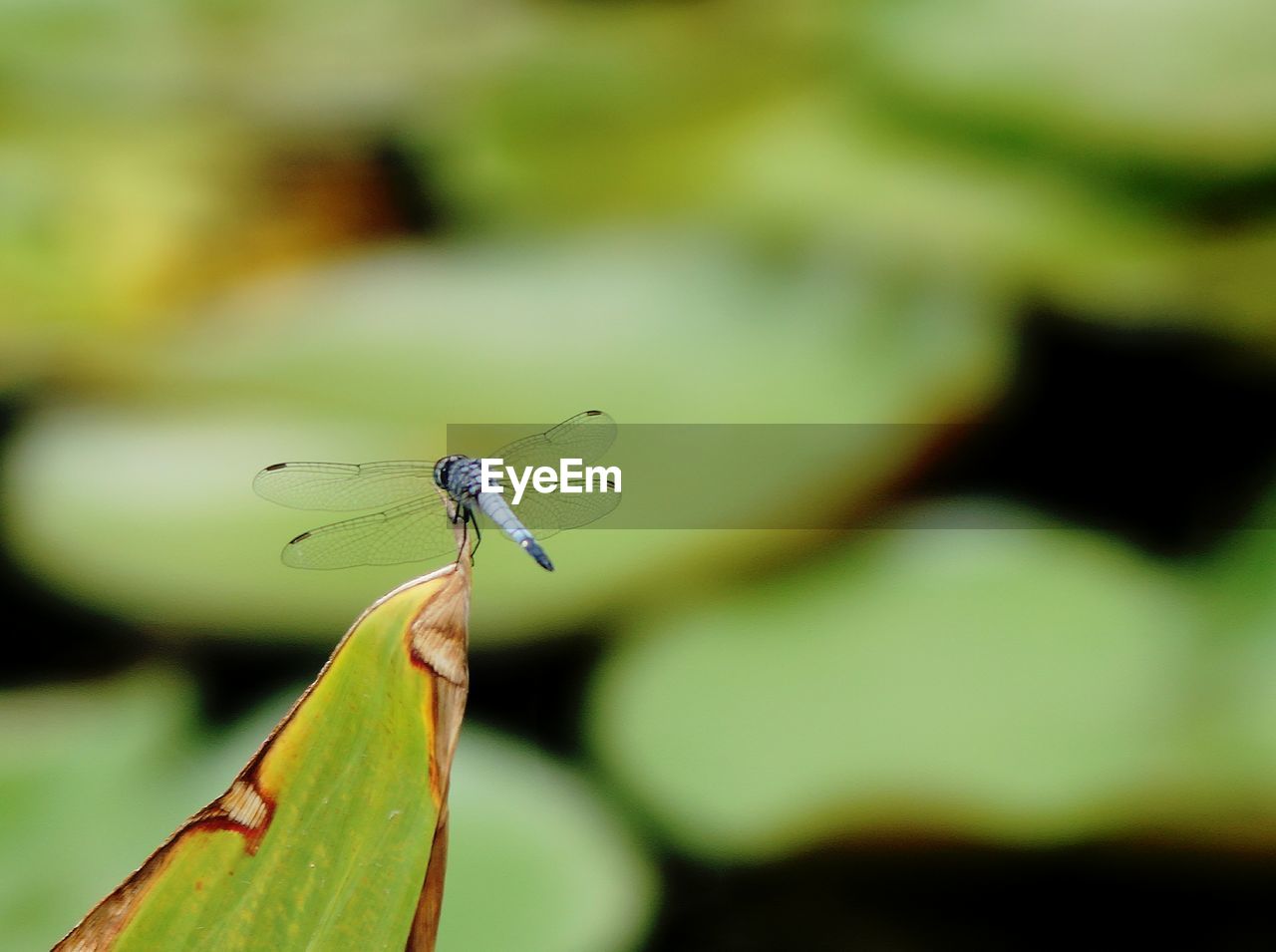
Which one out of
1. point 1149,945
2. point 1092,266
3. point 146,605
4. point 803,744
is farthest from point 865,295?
point 146,605

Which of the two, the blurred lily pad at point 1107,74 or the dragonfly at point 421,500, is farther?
the blurred lily pad at point 1107,74

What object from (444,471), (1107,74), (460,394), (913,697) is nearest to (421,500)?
(444,471)

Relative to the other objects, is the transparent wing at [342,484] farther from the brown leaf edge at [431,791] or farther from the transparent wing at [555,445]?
the brown leaf edge at [431,791]

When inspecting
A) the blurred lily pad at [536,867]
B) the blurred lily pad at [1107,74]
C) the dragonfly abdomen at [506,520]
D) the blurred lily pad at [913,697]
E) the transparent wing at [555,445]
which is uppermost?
the blurred lily pad at [1107,74]

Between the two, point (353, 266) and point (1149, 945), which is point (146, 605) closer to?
point (353, 266)

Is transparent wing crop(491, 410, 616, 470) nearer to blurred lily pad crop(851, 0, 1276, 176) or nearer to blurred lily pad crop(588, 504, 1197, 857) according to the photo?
blurred lily pad crop(588, 504, 1197, 857)

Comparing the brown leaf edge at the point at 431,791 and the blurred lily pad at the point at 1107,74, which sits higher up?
the blurred lily pad at the point at 1107,74

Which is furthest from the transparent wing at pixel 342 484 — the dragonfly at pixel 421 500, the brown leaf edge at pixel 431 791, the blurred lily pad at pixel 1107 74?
the blurred lily pad at pixel 1107 74

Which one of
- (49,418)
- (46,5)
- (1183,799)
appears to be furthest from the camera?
(46,5)

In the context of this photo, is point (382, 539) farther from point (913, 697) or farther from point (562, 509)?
point (913, 697)
